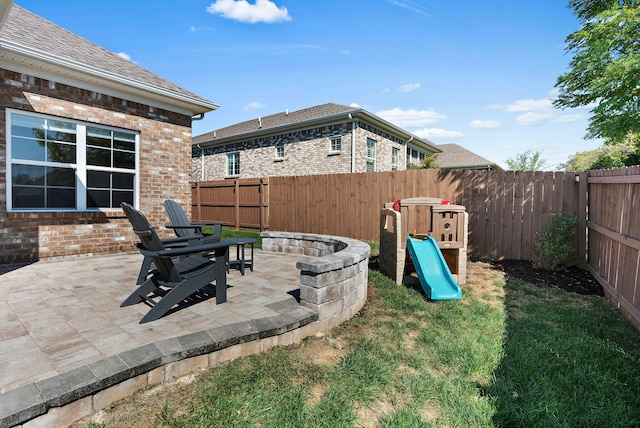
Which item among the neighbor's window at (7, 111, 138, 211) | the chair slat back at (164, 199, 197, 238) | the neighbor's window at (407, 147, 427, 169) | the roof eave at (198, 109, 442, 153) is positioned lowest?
the chair slat back at (164, 199, 197, 238)

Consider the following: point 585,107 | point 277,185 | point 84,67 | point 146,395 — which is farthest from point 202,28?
point 585,107

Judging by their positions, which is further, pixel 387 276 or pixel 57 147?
pixel 57 147

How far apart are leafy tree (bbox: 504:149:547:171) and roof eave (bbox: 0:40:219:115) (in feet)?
85.4

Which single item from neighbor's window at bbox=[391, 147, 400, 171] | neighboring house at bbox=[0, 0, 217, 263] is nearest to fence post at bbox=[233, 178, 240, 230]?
neighboring house at bbox=[0, 0, 217, 263]

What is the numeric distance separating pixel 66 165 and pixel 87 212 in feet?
3.15

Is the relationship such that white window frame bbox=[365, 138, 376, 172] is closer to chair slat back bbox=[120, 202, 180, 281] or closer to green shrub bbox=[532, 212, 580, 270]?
green shrub bbox=[532, 212, 580, 270]

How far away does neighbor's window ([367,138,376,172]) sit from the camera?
45.4ft

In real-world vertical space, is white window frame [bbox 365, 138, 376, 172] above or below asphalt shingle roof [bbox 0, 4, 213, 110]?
below

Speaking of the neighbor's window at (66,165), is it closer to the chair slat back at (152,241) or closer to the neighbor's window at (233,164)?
the chair slat back at (152,241)

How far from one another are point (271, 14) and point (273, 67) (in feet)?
6.22

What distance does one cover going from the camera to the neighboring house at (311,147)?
1312 cm

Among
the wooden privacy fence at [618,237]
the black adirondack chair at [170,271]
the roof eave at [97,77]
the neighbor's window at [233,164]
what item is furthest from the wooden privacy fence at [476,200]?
the neighbor's window at [233,164]

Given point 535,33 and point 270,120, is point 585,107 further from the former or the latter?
point 270,120

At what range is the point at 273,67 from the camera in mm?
10297
